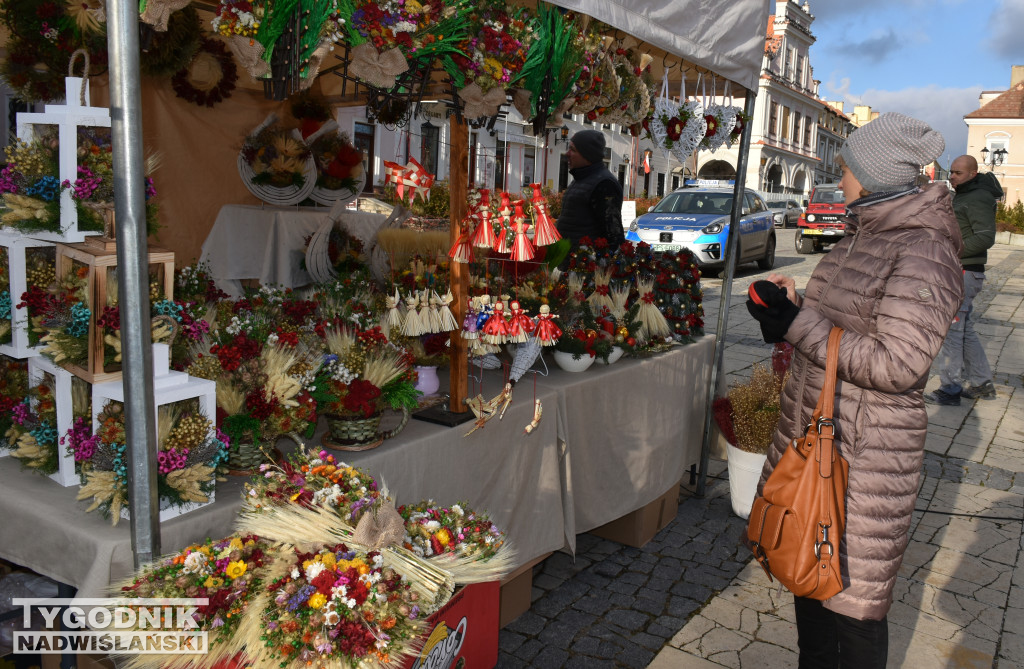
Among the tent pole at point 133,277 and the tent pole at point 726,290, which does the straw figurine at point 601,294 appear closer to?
the tent pole at point 726,290

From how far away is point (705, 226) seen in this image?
13156 millimetres

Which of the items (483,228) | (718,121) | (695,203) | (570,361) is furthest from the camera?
(695,203)

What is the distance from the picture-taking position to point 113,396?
178 cm

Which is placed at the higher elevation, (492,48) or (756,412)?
(492,48)

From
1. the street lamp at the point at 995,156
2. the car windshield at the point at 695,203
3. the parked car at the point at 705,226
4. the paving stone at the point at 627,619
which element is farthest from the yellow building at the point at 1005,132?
the paving stone at the point at 627,619

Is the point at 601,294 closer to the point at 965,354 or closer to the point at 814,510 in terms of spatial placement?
the point at 814,510

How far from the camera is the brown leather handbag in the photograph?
1.93 m

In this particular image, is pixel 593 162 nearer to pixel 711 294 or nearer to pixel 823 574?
pixel 823 574

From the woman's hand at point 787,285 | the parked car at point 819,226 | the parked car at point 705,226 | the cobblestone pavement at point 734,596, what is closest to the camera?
the woman's hand at point 787,285

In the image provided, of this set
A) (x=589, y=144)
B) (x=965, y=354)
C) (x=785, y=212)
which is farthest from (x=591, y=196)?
(x=785, y=212)

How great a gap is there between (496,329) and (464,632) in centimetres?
110

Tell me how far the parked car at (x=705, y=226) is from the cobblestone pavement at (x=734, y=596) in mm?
8289

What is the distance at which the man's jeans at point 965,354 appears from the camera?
20.3 feet

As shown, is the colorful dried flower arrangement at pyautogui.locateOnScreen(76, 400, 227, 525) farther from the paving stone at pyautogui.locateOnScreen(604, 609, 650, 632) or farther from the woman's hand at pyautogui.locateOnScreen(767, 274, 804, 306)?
the paving stone at pyautogui.locateOnScreen(604, 609, 650, 632)
